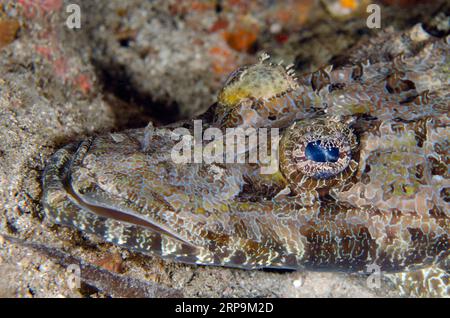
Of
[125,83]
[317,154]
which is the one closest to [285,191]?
[317,154]

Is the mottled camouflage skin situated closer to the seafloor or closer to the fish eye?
the fish eye

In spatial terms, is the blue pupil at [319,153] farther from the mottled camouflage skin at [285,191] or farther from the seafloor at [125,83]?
the seafloor at [125,83]

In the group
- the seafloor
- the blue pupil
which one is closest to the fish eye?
the blue pupil

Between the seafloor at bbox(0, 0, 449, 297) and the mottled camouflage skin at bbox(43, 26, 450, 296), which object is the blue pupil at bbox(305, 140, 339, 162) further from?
the seafloor at bbox(0, 0, 449, 297)

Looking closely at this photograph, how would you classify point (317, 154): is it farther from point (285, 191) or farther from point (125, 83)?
point (125, 83)

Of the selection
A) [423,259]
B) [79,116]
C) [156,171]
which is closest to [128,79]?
[79,116]

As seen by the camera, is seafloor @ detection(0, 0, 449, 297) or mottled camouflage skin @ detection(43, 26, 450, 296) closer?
mottled camouflage skin @ detection(43, 26, 450, 296)

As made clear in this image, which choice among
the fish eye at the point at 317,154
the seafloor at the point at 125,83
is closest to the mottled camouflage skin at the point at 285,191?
the fish eye at the point at 317,154
